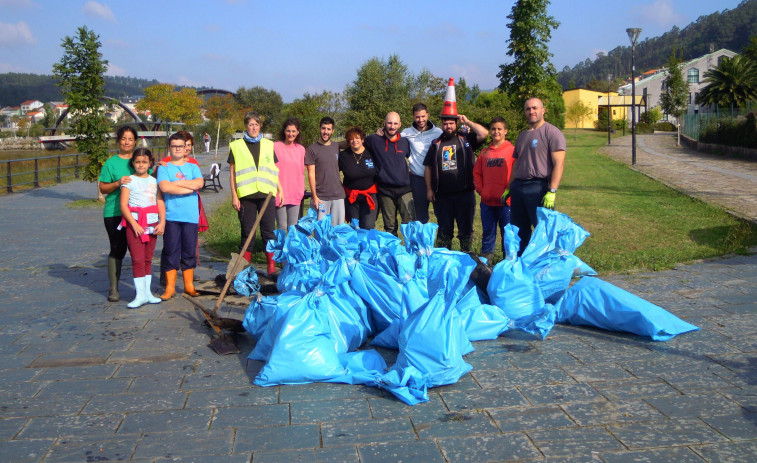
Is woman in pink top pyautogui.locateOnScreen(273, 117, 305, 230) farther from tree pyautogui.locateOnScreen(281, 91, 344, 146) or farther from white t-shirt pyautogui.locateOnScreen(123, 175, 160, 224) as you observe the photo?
tree pyautogui.locateOnScreen(281, 91, 344, 146)

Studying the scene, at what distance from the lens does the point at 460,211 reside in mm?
6742

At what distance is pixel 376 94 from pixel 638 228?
19894mm

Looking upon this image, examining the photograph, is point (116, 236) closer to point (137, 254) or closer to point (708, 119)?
point (137, 254)

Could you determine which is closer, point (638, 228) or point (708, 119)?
point (638, 228)

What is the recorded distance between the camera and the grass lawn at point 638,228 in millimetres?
7438

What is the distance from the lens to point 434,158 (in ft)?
21.6

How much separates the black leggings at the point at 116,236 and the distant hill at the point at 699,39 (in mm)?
116972

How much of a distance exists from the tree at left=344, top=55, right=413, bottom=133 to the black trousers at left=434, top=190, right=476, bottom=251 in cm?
Answer: 2093

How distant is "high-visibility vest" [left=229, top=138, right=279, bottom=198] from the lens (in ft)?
20.7

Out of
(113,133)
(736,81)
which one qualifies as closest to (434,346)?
(113,133)

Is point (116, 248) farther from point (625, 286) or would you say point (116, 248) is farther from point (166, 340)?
point (625, 286)

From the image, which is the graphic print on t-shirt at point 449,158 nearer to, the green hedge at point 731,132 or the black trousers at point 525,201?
the black trousers at point 525,201

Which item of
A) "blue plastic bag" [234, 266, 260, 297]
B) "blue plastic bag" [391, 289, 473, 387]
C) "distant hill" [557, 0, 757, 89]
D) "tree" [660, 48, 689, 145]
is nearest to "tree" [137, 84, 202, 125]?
"blue plastic bag" [234, 266, 260, 297]

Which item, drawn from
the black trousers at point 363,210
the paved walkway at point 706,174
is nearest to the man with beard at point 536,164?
the black trousers at point 363,210
